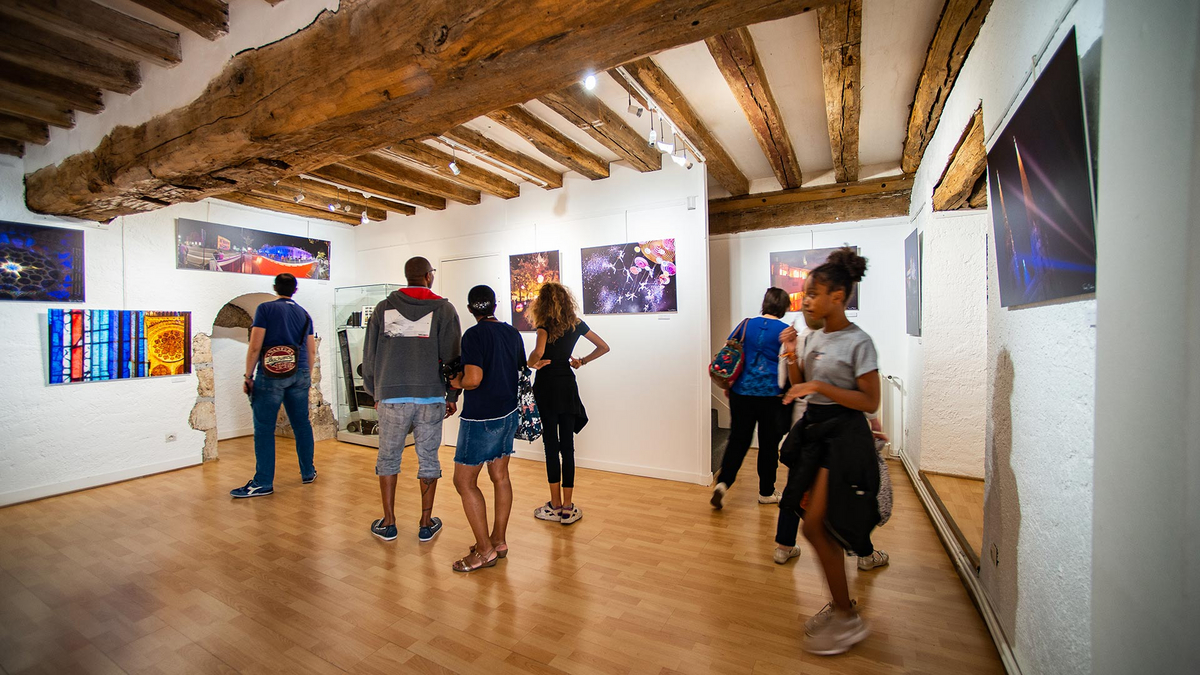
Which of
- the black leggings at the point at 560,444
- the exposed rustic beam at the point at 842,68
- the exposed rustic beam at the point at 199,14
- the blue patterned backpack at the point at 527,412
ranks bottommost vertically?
the black leggings at the point at 560,444

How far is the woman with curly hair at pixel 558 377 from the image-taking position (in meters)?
3.25

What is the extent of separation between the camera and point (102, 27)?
2.50 meters

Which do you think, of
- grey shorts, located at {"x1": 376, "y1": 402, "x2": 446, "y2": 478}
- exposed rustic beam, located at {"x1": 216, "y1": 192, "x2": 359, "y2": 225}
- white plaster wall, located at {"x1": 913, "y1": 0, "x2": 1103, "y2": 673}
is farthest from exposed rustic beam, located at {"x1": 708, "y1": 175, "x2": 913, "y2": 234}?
exposed rustic beam, located at {"x1": 216, "y1": 192, "x2": 359, "y2": 225}

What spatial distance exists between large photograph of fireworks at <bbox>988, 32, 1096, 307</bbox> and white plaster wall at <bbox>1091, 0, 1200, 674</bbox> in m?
0.07

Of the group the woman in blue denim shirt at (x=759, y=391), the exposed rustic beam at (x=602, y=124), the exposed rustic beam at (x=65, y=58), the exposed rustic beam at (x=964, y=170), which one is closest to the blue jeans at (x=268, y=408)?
the exposed rustic beam at (x=65, y=58)

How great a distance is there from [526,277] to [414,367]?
236cm

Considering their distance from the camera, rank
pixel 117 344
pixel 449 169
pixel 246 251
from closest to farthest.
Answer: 1. pixel 449 169
2. pixel 117 344
3. pixel 246 251

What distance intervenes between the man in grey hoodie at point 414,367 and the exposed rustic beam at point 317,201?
9.14ft

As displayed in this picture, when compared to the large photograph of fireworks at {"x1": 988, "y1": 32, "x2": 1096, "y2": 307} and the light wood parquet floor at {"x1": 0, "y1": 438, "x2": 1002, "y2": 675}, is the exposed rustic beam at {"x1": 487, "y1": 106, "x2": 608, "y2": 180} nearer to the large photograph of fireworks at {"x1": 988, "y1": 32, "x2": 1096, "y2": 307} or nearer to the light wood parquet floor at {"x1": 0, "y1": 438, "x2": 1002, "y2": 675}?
the large photograph of fireworks at {"x1": 988, "y1": 32, "x2": 1096, "y2": 307}

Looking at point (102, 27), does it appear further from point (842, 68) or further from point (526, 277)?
point (842, 68)

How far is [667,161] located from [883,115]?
69.1 inches

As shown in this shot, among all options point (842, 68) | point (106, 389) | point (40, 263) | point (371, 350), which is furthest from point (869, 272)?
point (40, 263)

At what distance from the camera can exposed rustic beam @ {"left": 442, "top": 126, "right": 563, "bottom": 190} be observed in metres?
3.91

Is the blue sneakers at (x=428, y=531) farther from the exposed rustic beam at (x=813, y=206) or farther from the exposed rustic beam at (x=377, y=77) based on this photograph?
the exposed rustic beam at (x=813, y=206)
